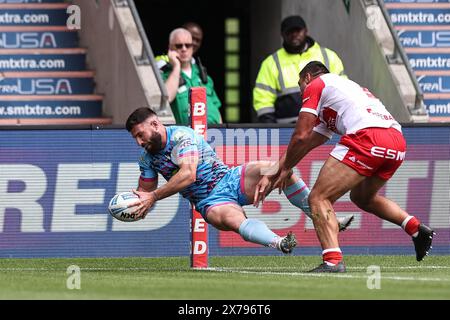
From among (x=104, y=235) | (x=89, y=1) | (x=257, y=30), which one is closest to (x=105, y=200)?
(x=104, y=235)

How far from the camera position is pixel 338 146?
13.6 meters

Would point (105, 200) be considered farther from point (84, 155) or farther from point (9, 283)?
point (9, 283)

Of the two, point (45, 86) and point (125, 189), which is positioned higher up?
point (45, 86)

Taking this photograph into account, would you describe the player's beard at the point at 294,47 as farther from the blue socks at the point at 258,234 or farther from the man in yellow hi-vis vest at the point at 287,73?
the blue socks at the point at 258,234

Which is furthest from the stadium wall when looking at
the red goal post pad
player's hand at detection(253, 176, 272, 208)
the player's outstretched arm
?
player's hand at detection(253, 176, 272, 208)

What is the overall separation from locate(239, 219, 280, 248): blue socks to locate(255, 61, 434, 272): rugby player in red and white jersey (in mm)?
233

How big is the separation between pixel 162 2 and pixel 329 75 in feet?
39.3

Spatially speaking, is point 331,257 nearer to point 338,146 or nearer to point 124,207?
point 338,146

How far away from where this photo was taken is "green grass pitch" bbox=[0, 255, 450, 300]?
35.7ft

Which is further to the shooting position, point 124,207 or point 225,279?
point 124,207

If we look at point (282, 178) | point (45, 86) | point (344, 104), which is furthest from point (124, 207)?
point (45, 86)

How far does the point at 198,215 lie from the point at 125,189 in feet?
5.04

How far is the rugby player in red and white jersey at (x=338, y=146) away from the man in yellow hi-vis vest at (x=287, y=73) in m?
4.50

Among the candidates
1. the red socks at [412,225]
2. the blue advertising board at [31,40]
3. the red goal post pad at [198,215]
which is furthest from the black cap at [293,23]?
the red socks at [412,225]
